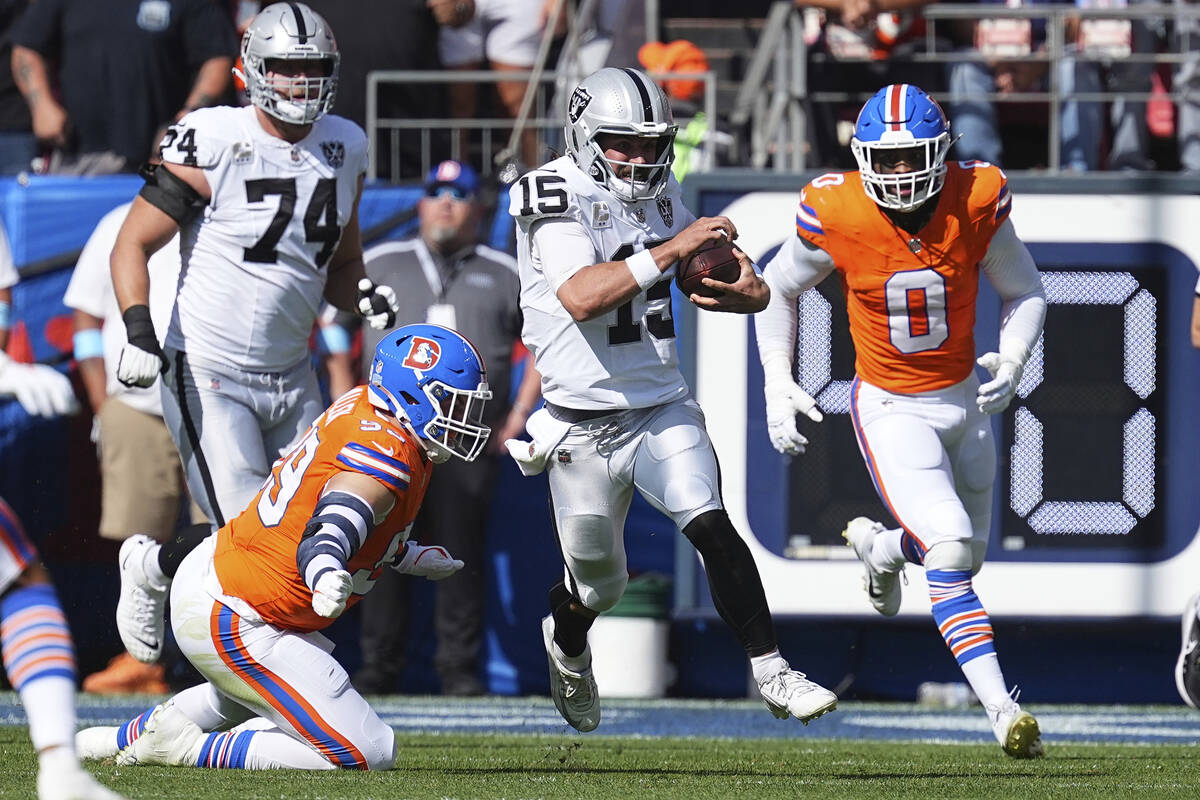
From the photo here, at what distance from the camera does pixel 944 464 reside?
602 centimetres

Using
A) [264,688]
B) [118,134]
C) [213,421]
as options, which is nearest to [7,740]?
[213,421]

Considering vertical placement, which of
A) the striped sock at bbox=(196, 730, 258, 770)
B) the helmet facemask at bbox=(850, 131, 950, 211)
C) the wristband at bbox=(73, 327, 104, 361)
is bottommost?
the striped sock at bbox=(196, 730, 258, 770)

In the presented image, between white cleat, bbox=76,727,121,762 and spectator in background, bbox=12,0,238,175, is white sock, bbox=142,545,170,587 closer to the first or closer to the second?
white cleat, bbox=76,727,121,762

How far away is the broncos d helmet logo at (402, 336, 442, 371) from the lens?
4898mm

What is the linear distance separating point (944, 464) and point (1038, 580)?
2.40 m

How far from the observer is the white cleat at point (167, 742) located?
16.5 ft

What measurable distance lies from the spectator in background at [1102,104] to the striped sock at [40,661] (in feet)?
21.1

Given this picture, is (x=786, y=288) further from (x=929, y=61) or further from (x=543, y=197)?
(x=929, y=61)

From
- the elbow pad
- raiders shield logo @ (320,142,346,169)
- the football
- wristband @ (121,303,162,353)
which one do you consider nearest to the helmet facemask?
the football

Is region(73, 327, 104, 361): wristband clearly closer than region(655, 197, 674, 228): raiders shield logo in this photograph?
No

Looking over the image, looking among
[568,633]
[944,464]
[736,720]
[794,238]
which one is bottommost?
[736,720]

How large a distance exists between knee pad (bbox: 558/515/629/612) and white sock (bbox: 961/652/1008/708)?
1.06m

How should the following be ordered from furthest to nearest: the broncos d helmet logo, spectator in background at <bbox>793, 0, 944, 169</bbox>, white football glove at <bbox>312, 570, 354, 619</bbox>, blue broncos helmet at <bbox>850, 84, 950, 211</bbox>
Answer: spectator in background at <bbox>793, 0, 944, 169</bbox>, blue broncos helmet at <bbox>850, 84, 950, 211</bbox>, the broncos d helmet logo, white football glove at <bbox>312, 570, 354, 619</bbox>

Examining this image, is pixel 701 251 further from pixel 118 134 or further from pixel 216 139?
pixel 118 134
